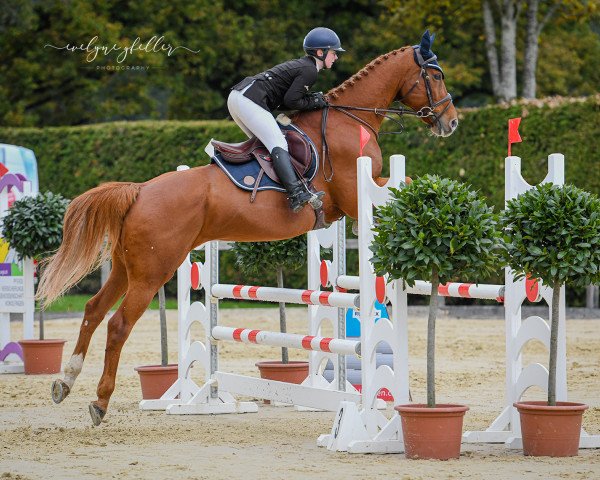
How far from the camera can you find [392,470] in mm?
4914

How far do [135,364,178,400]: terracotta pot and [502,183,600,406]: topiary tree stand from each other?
3.43 metres

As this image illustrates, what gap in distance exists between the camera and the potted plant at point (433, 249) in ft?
16.9

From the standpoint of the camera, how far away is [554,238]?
203 inches

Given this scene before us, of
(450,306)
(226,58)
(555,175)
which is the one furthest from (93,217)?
(226,58)

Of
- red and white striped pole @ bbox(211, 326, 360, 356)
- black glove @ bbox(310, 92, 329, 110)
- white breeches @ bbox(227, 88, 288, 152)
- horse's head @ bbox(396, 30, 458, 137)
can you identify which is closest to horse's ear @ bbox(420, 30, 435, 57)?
horse's head @ bbox(396, 30, 458, 137)

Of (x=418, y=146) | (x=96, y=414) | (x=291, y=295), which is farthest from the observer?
(x=418, y=146)

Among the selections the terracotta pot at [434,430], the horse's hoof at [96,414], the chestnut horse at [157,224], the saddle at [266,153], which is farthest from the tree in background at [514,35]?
the terracotta pot at [434,430]

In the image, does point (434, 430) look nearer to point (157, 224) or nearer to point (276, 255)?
point (157, 224)

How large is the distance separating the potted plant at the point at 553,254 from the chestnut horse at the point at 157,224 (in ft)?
3.58

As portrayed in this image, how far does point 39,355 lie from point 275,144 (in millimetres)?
4601

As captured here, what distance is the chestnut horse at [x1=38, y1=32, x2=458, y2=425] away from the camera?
6234 mm

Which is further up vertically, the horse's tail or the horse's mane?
the horse's mane

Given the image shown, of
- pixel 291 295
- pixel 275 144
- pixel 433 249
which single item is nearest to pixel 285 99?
pixel 275 144

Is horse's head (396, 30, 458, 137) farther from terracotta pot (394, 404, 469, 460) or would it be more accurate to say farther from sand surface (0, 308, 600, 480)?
terracotta pot (394, 404, 469, 460)
